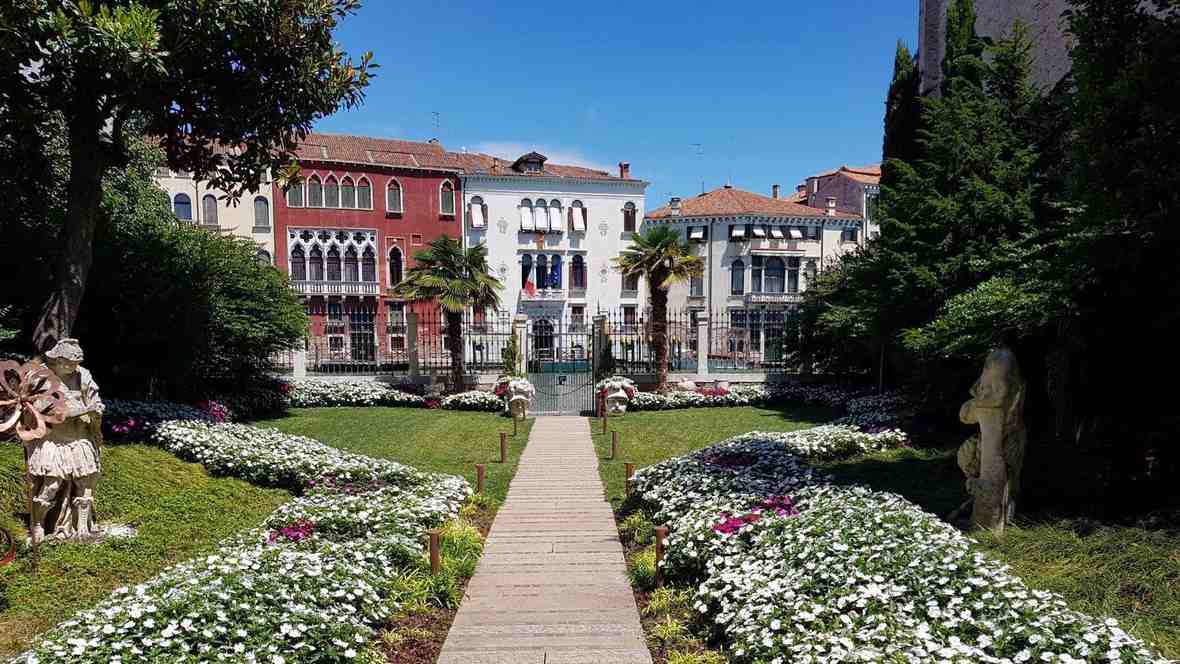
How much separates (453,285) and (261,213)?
2231 cm

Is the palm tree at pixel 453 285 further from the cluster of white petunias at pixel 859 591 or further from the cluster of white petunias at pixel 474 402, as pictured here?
the cluster of white petunias at pixel 859 591

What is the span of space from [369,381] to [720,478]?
17247mm

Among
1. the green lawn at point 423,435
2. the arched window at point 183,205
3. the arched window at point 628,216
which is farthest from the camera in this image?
the arched window at point 628,216

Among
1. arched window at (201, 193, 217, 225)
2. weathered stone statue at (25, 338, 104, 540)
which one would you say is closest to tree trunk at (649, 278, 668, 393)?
weathered stone statue at (25, 338, 104, 540)

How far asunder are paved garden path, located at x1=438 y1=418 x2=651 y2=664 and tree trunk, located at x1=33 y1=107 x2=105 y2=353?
7264mm

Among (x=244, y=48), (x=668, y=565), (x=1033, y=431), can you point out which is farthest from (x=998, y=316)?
(x=244, y=48)

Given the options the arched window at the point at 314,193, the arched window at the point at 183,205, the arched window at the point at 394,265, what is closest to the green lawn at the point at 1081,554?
the arched window at the point at 394,265

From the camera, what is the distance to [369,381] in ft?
79.4

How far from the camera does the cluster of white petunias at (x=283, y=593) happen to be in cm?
452

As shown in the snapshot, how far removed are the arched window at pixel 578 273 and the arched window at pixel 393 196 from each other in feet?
36.4

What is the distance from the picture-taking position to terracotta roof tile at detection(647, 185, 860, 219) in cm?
4559

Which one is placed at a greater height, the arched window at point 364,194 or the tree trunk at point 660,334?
the arched window at point 364,194

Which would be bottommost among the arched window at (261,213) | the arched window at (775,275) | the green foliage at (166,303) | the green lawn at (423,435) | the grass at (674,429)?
the grass at (674,429)

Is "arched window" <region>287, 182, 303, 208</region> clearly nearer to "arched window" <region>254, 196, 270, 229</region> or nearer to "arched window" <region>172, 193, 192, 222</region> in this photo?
"arched window" <region>254, 196, 270, 229</region>
